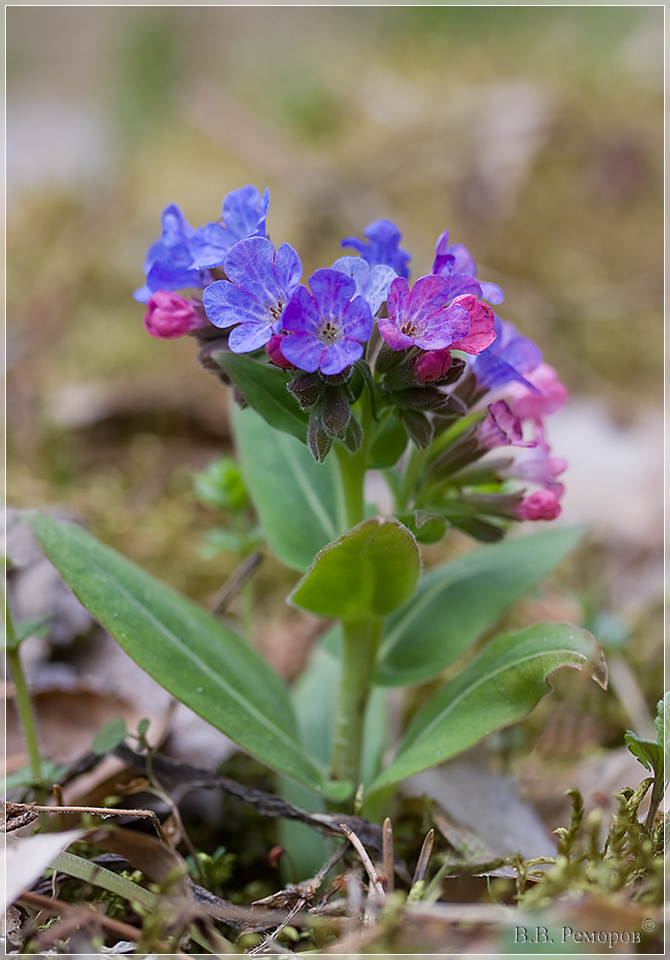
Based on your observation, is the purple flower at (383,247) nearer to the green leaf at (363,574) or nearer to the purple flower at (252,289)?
the purple flower at (252,289)

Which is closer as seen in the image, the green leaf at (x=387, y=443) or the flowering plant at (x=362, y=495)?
the flowering plant at (x=362, y=495)

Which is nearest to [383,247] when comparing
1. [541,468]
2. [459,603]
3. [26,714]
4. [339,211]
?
[541,468]

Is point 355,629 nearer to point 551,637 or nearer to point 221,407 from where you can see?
point 551,637

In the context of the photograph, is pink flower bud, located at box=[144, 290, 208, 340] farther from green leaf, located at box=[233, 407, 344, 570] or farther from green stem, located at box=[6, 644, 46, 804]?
green stem, located at box=[6, 644, 46, 804]

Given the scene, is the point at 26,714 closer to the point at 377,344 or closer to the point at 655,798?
the point at 377,344

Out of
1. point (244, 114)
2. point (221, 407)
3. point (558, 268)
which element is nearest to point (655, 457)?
point (558, 268)

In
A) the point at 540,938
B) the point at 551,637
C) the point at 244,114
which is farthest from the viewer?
the point at 244,114

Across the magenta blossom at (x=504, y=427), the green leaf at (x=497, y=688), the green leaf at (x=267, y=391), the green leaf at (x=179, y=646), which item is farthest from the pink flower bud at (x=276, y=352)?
the green leaf at (x=497, y=688)
